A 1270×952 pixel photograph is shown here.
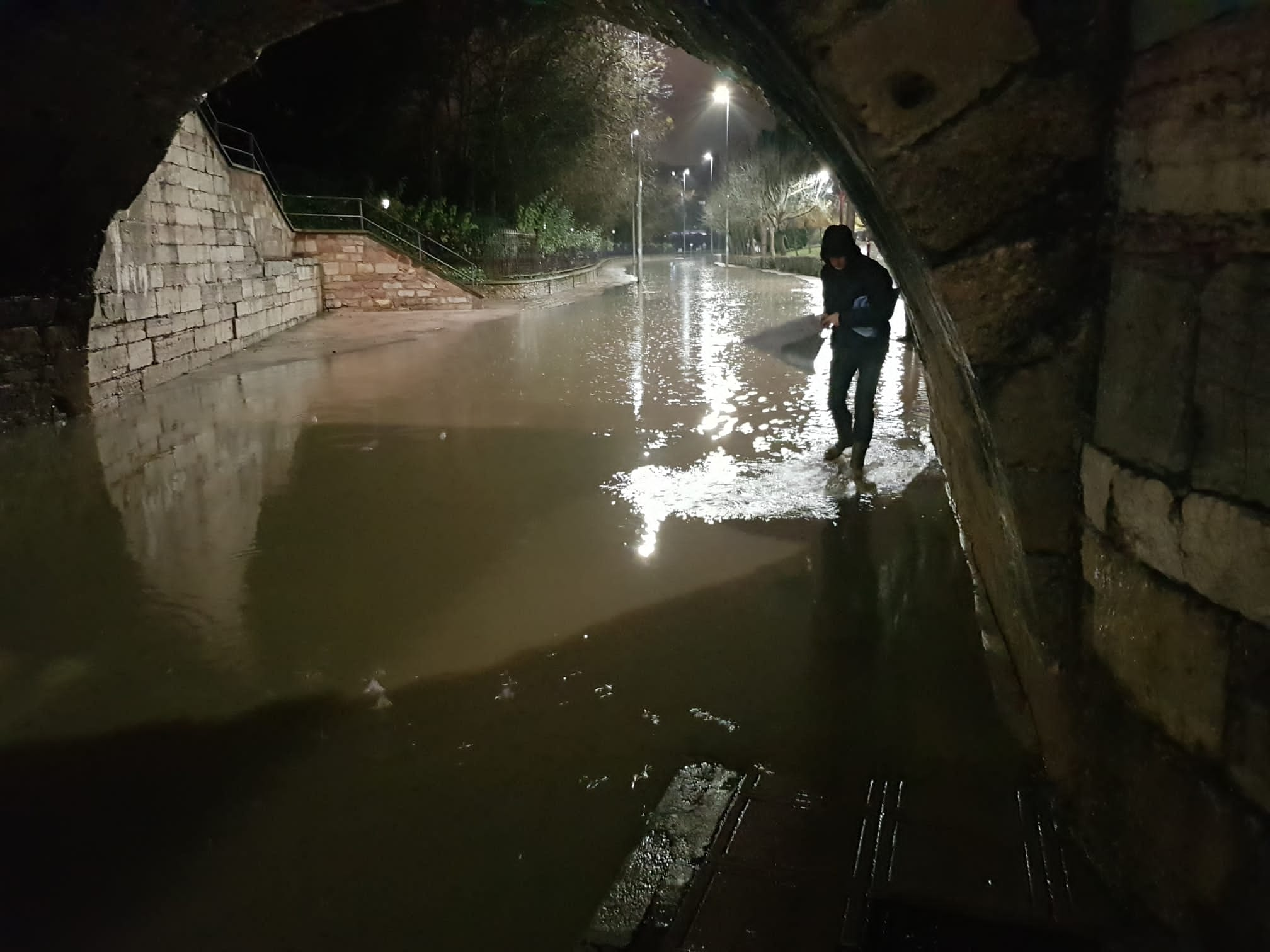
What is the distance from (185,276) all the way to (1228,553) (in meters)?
12.5

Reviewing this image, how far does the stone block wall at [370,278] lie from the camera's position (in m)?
19.3

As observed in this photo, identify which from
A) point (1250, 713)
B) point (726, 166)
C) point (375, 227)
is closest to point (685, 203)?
point (726, 166)

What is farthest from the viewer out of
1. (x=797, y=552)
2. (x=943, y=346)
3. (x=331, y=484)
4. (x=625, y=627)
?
(x=331, y=484)

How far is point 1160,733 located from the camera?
2.24 m

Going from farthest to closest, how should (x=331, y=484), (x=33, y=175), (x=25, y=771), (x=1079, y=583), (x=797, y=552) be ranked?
(x=33, y=175) → (x=331, y=484) → (x=797, y=552) → (x=25, y=771) → (x=1079, y=583)

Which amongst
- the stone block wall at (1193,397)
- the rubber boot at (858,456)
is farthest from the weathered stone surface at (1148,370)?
the rubber boot at (858,456)

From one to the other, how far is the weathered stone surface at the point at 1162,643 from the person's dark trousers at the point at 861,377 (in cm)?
383

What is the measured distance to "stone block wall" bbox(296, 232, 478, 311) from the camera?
19.3 metres

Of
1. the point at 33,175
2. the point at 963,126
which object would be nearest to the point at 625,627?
the point at 963,126

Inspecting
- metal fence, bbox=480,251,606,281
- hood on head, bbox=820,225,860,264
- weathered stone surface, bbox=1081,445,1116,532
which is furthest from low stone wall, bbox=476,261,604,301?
weathered stone surface, bbox=1081,445,1116,532

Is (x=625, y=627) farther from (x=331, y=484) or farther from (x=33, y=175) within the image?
(x=33, y=175)

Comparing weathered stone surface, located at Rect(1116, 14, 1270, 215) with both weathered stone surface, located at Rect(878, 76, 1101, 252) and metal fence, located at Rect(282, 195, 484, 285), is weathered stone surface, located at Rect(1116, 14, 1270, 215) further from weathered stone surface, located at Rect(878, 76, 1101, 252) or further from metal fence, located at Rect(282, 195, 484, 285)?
metal fence, located at Rect(282, 195, 484, 285)

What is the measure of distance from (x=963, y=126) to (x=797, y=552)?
291 cm

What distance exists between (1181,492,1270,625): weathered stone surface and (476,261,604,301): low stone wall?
22145 millimetres
